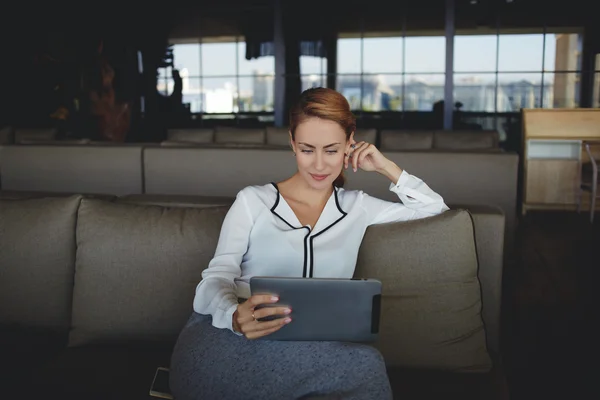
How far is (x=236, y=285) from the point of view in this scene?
154 centimetres

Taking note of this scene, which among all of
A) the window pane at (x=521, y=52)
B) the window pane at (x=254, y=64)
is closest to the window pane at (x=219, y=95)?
the window pane at (x=254, y=64)

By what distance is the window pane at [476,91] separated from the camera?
9.73 metres

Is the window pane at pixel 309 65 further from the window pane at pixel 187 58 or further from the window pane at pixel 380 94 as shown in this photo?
the window pane at pixel 187 58

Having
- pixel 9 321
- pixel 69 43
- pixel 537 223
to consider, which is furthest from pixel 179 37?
pixel 9 321

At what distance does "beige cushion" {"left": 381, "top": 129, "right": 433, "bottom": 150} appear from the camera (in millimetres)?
6297

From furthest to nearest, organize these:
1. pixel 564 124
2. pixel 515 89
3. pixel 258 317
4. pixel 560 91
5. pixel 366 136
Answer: pixel 515 89 < pixel 560 91 < pixel 366 136 < pixel 564 124 < pixel 258 317

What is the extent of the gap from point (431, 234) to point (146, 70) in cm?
995

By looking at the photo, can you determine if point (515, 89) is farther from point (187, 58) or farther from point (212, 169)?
point (212, 169)

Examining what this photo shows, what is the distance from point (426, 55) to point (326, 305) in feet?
31.8

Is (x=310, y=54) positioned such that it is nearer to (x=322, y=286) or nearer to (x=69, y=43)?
(x=69, y=43)

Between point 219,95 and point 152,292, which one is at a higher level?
point 219,95

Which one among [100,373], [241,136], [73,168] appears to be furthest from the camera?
[241,136]

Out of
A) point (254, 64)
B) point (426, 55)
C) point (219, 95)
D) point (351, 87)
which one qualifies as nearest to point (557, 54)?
point (426, 55)

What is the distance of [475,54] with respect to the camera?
32.6 feet
